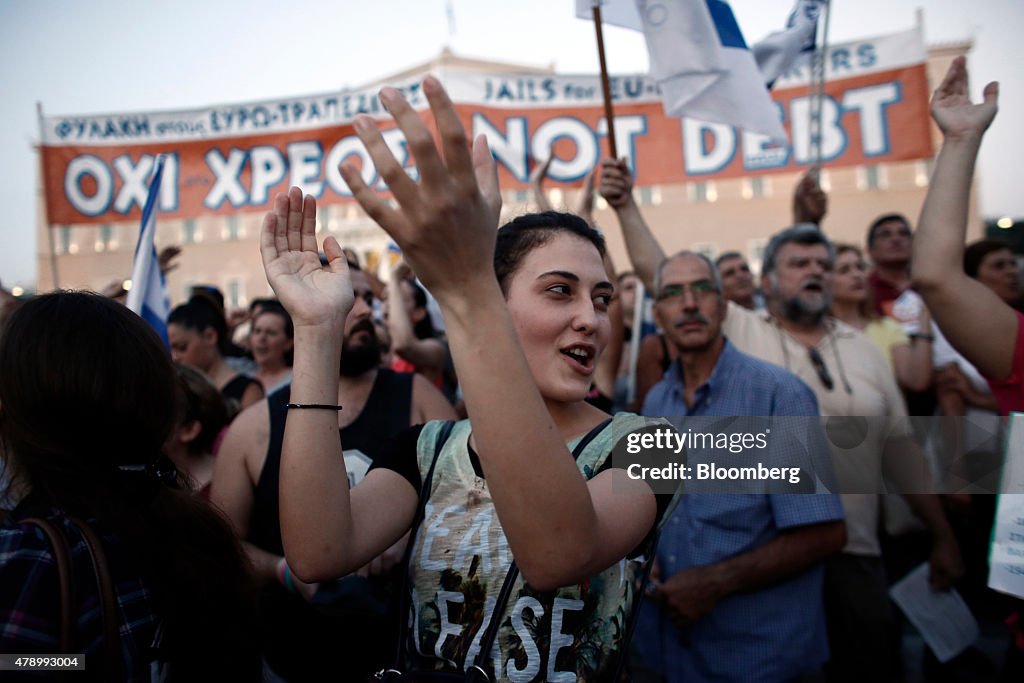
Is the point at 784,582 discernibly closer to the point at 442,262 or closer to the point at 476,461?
the point at 476,461

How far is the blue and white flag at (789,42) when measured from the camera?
4469 mm

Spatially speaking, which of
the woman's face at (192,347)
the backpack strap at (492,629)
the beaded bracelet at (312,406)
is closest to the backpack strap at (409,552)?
the backpack strap at (492,629)

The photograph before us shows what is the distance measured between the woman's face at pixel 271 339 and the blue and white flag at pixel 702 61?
8.18ft

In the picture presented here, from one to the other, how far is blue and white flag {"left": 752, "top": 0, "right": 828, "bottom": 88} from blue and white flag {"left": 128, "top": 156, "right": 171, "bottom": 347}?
3.57 metres

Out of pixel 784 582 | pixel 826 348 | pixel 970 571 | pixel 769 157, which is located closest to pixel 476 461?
pixel 784 582

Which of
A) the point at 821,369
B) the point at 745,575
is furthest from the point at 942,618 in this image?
the point at 745,575

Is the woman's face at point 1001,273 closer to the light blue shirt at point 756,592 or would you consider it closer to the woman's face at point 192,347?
the light blue shirt at point 756,592

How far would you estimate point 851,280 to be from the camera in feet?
14.6

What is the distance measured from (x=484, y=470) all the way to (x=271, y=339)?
11.7 ft

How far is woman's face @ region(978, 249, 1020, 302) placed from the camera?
345cm

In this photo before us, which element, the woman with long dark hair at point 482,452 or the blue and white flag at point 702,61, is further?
the blue and white flag at point 702,61

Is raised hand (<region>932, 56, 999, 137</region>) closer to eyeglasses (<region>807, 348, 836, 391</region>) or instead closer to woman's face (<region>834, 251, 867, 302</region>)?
eyeglasses (<region>807, 348, 836, 391</region>)

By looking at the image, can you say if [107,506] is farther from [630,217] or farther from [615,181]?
[630,217]

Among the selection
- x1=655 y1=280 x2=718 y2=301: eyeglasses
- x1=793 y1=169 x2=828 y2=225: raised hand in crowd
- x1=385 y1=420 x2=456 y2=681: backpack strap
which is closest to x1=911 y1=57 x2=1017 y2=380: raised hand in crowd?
x1=655 y1=280 x2=718 y2=301: eyeglasses
